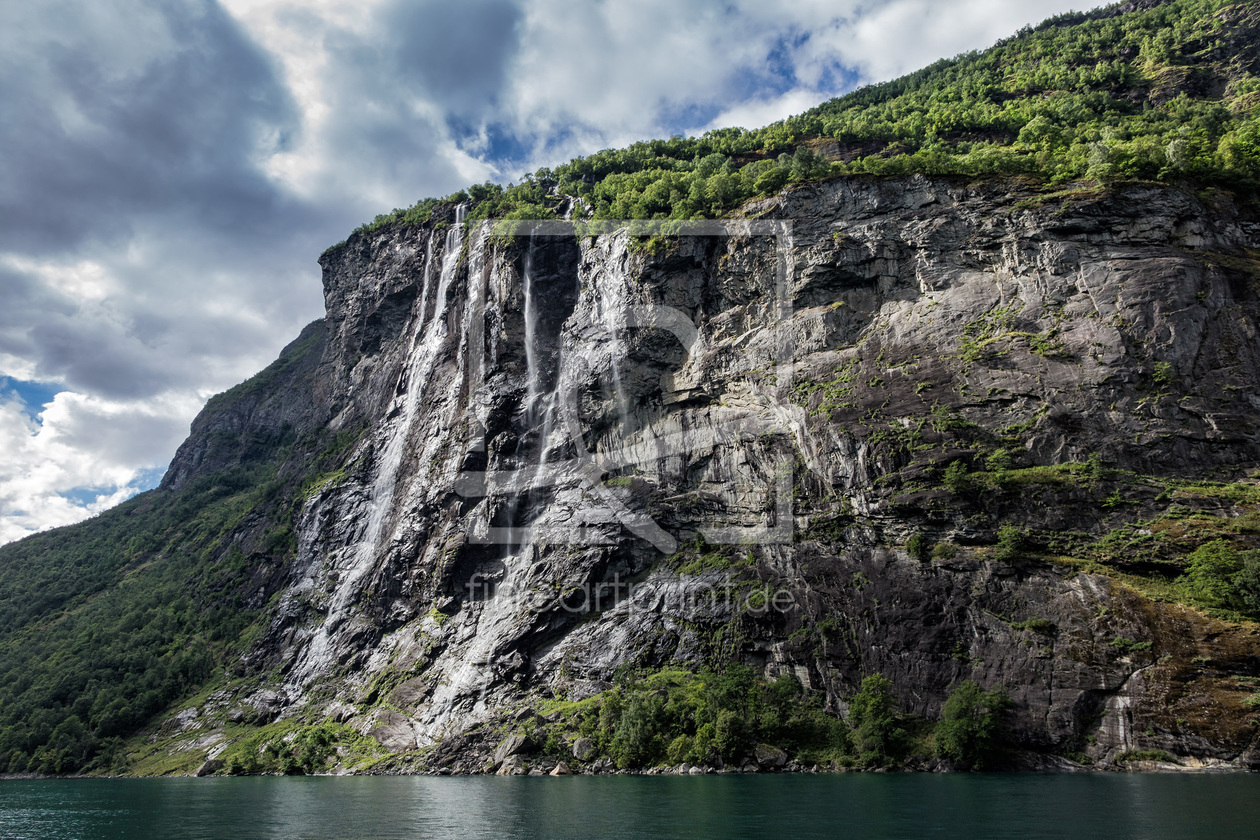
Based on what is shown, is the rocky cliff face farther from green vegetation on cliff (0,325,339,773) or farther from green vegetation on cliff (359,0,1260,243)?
green vegetation on cliff (0,325,339,773)

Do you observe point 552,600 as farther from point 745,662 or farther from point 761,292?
point 761,292

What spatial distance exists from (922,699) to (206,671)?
87593 mm

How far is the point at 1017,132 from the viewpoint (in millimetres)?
92000

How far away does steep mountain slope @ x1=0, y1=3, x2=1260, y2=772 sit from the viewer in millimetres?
47281

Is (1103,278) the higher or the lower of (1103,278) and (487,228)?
the lower

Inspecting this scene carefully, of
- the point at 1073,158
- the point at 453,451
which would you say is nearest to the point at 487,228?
the point at 453,451

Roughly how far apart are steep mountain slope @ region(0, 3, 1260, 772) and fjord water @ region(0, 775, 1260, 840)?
27.3 feet

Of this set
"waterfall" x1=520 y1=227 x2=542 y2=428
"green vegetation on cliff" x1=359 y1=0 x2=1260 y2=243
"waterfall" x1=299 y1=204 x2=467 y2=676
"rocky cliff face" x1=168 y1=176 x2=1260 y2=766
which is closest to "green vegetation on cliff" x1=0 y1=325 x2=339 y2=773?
"rocky cliff face" x1=168 y1=176 x2=1260 y2=766

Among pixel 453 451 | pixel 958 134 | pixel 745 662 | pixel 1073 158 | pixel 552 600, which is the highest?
pixel 958 134

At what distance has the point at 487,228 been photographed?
9875cm

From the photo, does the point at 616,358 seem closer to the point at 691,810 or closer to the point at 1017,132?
the point at 691,810

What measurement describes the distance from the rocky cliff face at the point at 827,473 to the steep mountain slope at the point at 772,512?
0.88ft

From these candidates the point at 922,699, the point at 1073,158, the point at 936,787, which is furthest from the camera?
the point at 1073,158

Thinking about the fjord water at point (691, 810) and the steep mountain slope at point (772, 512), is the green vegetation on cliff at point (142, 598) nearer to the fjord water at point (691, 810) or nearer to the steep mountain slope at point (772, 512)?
the steep mountain slope at point (772, 512)
